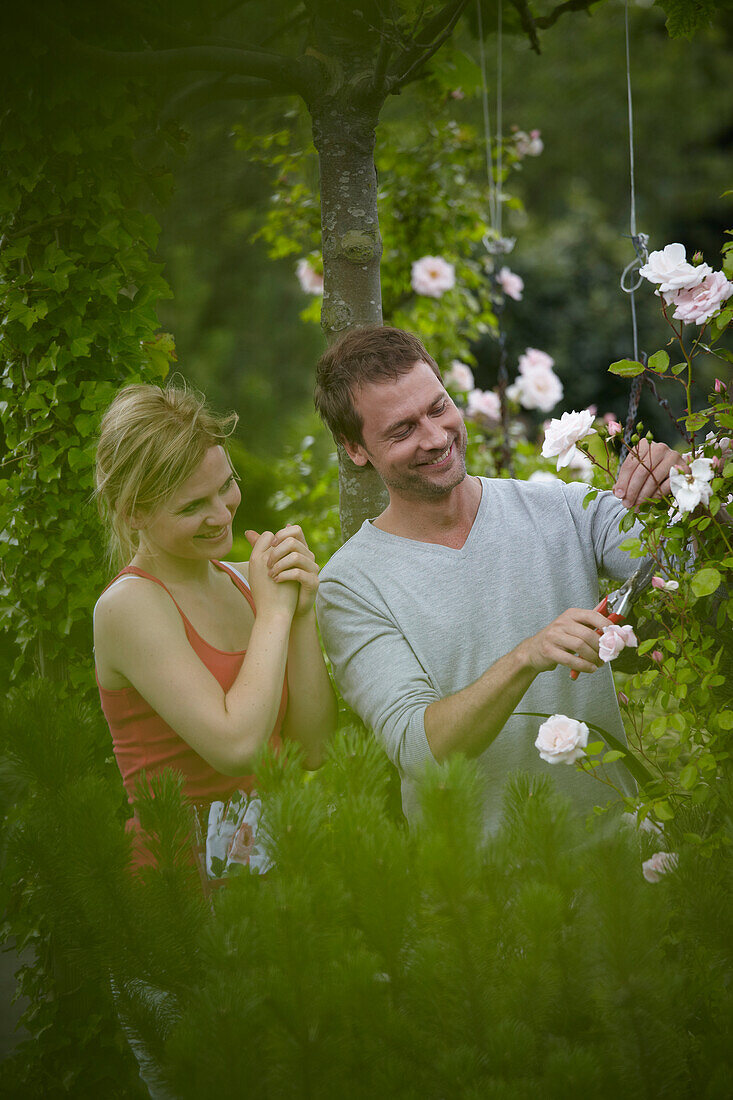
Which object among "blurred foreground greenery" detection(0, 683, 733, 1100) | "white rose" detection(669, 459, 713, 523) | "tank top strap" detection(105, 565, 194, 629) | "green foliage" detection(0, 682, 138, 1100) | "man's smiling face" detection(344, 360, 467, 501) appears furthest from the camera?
"man's smiling face" detection(344, 360, 467, 501)

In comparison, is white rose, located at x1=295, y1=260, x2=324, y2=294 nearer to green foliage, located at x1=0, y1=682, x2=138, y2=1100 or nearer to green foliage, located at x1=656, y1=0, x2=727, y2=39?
green foliage, located at x1=656, y1=0, x2=727, y2=39

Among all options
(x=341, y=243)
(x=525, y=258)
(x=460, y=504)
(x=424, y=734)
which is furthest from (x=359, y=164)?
(x=525, y=258)

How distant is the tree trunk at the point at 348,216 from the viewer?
204cm

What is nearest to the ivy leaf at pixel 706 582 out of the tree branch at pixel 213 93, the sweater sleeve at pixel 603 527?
the sweater sleeve at pixel 603 527

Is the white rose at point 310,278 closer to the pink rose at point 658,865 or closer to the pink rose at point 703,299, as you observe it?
the pink rose at point 703,299

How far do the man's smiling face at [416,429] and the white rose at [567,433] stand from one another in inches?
17.4

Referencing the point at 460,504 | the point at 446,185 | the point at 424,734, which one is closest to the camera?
the point at 424,734

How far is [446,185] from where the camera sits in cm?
442

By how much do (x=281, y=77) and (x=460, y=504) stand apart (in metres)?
1.00

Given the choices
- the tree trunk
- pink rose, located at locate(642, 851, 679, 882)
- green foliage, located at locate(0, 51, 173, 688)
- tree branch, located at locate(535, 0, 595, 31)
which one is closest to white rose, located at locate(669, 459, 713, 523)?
pink rose, located at locate(642, 851, 679, 882)

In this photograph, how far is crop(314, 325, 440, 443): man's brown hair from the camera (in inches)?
69.2

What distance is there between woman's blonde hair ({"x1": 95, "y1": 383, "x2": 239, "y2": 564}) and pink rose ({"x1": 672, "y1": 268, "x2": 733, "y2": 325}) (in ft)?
2.56

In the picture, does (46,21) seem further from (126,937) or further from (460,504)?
(126,937)

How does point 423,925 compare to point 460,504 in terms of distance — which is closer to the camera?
point 423,925
